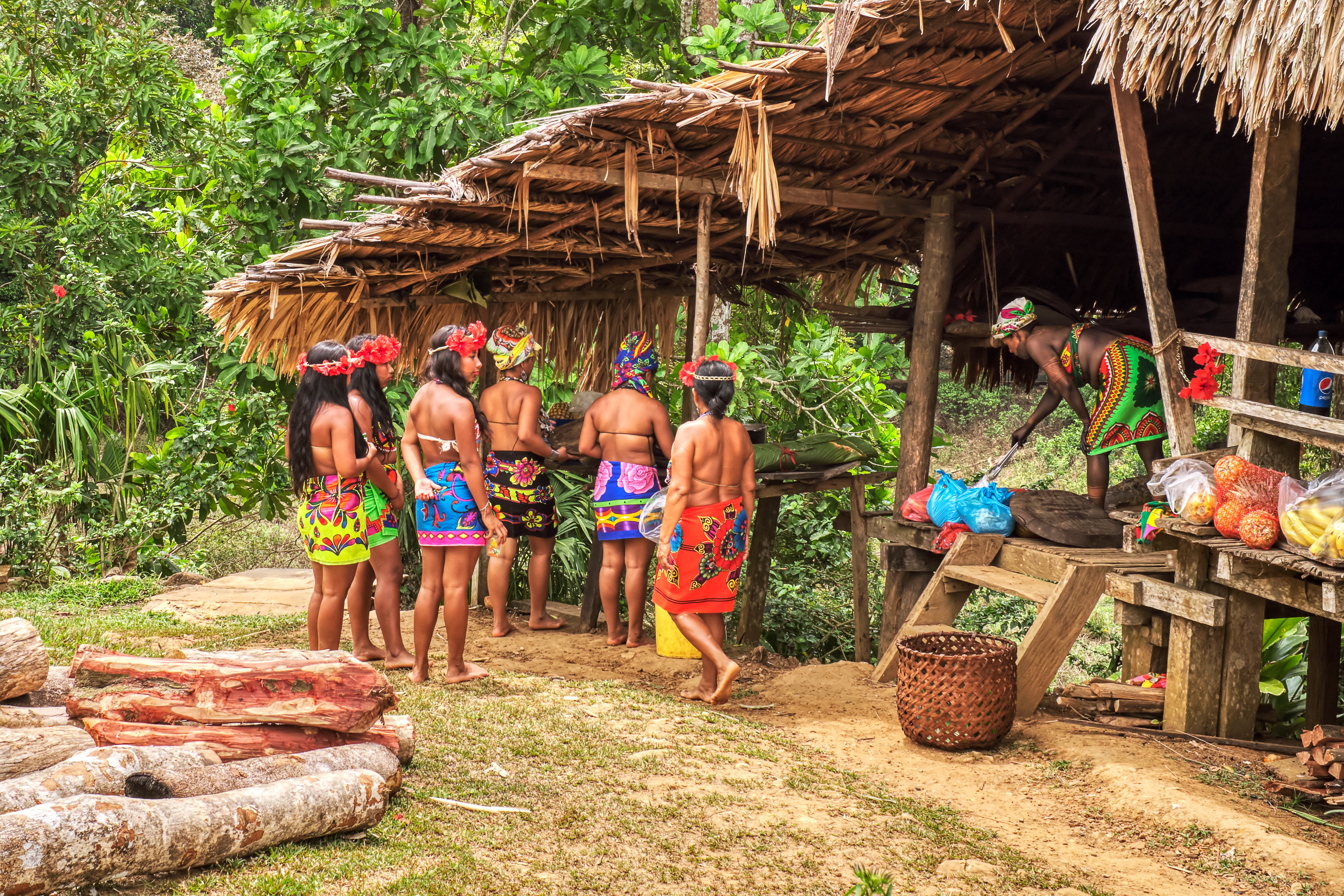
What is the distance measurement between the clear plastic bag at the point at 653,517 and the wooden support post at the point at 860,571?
1459mm

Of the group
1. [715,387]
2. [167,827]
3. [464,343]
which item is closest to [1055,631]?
[715,387]

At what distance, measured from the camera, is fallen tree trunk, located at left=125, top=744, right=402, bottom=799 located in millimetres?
3096

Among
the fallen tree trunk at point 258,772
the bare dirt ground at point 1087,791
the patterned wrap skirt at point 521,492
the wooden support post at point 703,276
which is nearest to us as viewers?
the fallen tree trunk at point 258,772

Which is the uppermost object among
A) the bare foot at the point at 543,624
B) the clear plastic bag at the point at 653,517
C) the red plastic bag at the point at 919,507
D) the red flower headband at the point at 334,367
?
the red flower headband at the point at 334,367

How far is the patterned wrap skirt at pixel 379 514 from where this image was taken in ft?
17.9

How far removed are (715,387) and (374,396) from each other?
1765 mm

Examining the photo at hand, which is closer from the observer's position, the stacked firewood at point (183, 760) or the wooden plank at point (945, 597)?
the stacked firewood at point (183, 760)

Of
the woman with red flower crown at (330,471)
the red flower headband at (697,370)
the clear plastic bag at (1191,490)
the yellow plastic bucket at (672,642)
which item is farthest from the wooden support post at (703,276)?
the clear plastic bag at (1191,490)

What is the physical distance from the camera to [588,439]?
22.5 feet

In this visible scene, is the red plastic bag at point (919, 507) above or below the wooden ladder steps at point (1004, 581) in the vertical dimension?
above

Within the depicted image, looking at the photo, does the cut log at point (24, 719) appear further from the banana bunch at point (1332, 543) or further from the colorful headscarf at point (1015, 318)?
the colorful headscarf at point (1015, 318)

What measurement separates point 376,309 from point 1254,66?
220 inches

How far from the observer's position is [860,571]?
303 inches

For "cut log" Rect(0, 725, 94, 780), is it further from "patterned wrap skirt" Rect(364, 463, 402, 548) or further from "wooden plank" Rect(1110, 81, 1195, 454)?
"wooden plank" Rect(1110, 81, 1195, 454)
